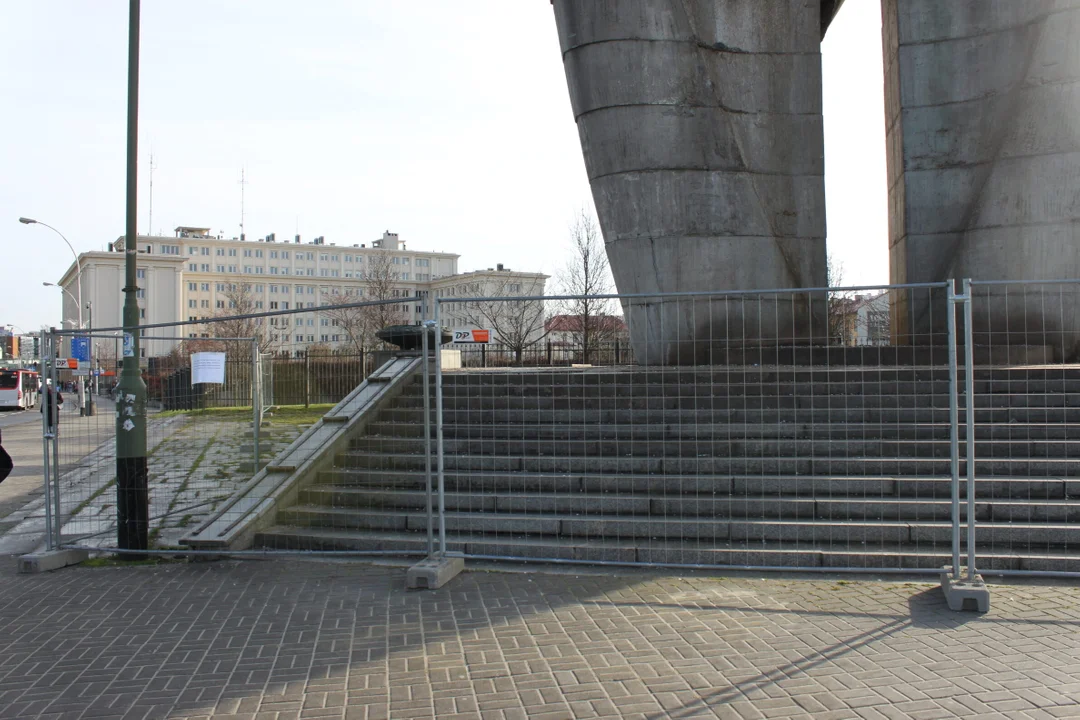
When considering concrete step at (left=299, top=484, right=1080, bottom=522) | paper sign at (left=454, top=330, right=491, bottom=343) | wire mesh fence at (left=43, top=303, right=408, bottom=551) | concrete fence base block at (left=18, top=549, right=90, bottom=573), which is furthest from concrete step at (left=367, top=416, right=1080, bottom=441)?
concrete fence base block at (left=18, top=549, right=90, bottom=573)

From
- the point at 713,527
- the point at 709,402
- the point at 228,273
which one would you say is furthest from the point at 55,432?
the point at 228,273

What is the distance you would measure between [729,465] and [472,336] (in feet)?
15.8

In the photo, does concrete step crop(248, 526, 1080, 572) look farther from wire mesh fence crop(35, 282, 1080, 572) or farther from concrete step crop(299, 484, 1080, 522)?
concrete step crop(299, 484, 1080, 522)

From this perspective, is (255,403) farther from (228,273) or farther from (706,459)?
(228,273)

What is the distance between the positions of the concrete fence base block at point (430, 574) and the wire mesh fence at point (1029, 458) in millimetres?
4264

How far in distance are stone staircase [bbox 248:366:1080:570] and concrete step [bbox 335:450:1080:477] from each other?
0.02 metres

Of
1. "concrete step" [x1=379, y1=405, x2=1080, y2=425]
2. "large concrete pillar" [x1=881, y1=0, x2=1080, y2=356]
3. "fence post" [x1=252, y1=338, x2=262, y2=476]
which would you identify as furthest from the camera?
"large concrete pillar" [x1=881, y1=0, x2=1080, y2=356]

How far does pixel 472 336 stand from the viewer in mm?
11625

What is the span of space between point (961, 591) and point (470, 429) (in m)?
5.20

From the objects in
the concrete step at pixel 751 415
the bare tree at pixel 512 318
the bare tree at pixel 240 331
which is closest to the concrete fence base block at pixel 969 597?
the concrete step at pixel 751 415

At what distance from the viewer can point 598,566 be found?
6.92 meters

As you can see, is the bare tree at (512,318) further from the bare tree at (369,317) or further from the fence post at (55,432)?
the fence post at (55,432)

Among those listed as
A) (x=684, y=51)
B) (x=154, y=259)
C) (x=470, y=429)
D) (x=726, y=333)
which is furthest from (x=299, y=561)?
(x=154, y=259)

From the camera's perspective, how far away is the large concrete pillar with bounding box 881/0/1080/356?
38.2 feet
